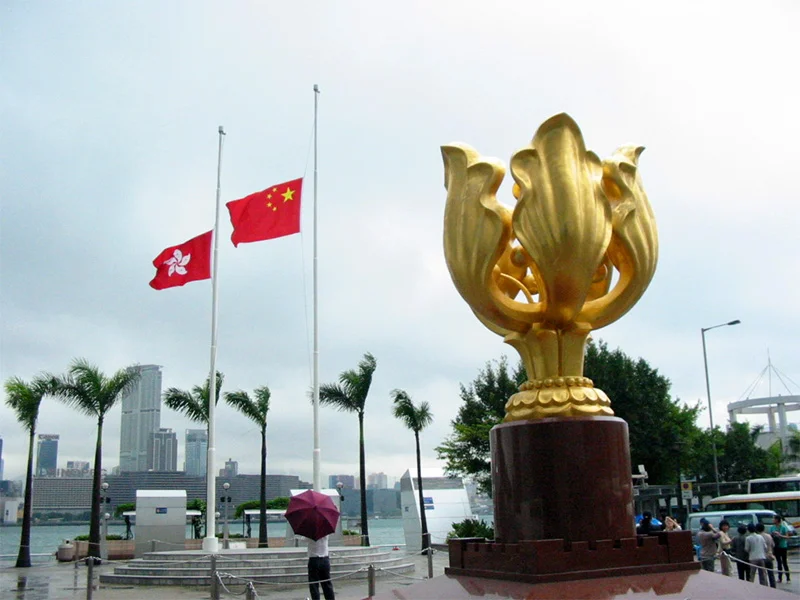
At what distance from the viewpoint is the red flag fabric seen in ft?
59.5

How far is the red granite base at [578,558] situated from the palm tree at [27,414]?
753 inches

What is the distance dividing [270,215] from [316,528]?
8.69 m

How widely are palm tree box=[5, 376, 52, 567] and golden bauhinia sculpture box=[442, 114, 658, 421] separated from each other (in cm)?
1888

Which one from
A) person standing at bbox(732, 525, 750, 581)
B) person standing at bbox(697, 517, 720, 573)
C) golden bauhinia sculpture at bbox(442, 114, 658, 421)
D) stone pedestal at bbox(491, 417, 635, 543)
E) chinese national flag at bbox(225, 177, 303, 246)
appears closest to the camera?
stone pedestal at bbox(491, 417, 635, 543)

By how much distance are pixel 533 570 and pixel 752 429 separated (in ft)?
170

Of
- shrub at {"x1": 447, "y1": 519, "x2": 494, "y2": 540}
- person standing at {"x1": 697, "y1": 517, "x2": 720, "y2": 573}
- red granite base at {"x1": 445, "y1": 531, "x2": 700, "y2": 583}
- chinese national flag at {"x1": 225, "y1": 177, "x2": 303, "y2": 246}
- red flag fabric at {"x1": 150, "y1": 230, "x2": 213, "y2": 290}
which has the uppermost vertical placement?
chinese national flag at {"x1": 225, "y1": 177, "x2": 303, "y2": 246}

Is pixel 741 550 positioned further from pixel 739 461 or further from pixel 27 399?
pixel 739 461

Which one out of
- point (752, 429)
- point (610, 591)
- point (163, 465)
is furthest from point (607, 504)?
point (163, 465)

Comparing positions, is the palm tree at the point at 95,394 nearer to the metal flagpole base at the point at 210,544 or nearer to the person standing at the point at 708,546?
the metal flagpole base at the point at 210,544

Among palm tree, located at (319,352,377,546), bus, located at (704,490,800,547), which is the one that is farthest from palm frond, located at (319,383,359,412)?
bus, located at (704,490,800,547)

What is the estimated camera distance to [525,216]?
6.70m

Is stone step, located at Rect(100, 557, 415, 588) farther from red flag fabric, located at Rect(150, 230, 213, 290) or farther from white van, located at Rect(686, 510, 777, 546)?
white van, located at Rect(686, 510, 777, 546)

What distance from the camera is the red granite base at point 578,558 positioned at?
5750mm

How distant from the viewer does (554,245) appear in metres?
6.59
